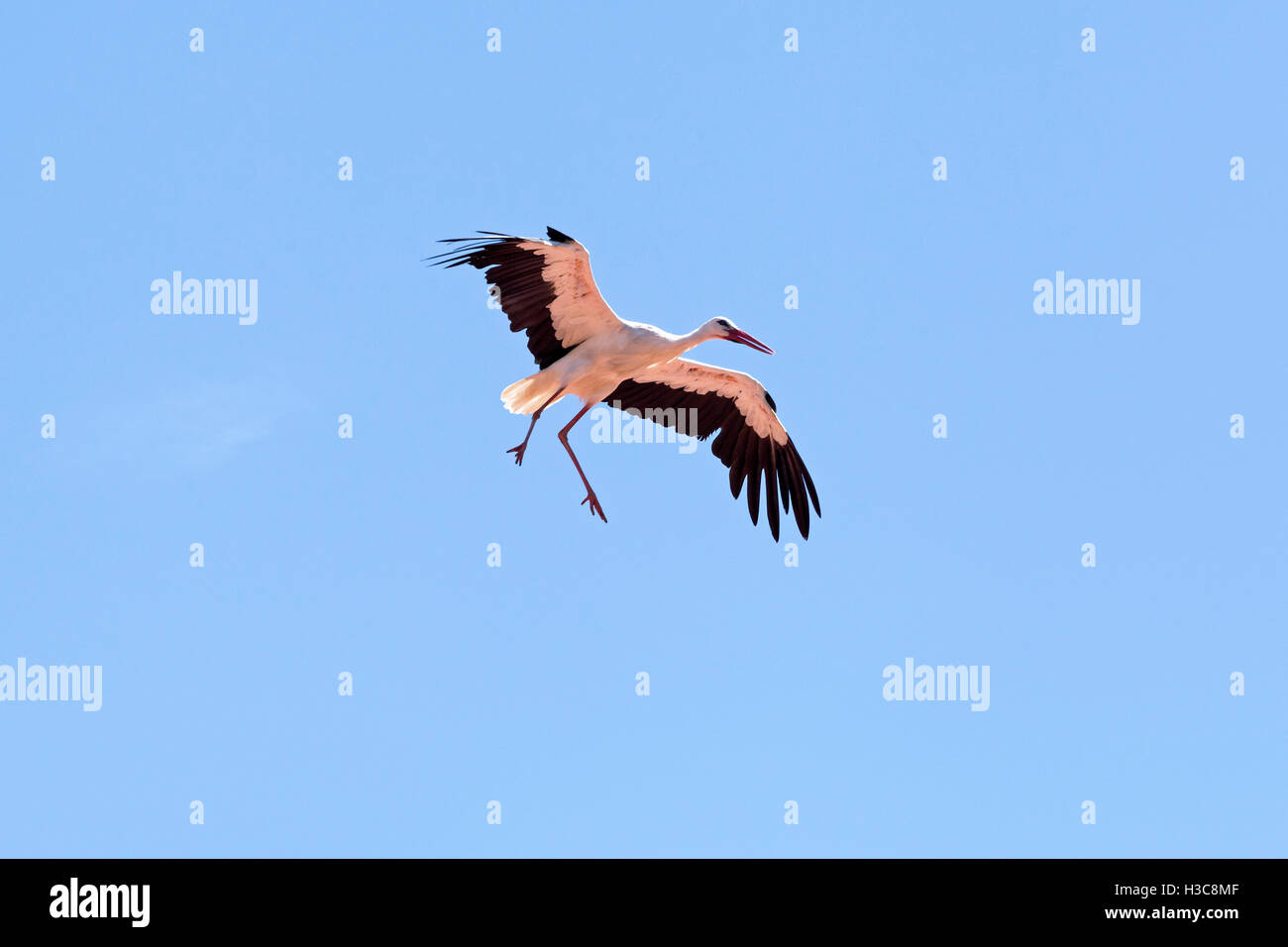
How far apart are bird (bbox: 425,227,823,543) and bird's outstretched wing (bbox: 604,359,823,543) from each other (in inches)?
0.5

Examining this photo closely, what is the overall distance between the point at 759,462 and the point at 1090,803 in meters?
7.06

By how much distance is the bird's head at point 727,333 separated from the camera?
66.4 feet

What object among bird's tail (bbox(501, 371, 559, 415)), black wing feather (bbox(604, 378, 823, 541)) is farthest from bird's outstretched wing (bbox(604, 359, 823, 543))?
bird's tail (bbox(501, 371, 559, 415))

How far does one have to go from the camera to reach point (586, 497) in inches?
808

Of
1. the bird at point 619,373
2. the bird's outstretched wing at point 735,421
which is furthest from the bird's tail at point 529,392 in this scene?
the bird's outstretched wing at point 735,421

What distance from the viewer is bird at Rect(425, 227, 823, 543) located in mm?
19547

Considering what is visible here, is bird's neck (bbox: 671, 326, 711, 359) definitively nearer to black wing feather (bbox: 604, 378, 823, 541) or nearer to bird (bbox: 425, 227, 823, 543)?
bird (bbox: 425, 227, 823, 543)

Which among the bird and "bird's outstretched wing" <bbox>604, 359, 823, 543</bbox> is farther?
"bird's outstretched wing" <bbox>604, 359, 823, 543</bbox>

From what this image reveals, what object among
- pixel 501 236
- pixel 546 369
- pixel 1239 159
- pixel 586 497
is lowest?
pixel 586 497

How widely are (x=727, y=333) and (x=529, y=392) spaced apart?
2556 millimetres

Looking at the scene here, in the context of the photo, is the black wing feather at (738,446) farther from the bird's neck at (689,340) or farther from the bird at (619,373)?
the bird's neck at (689,340)
